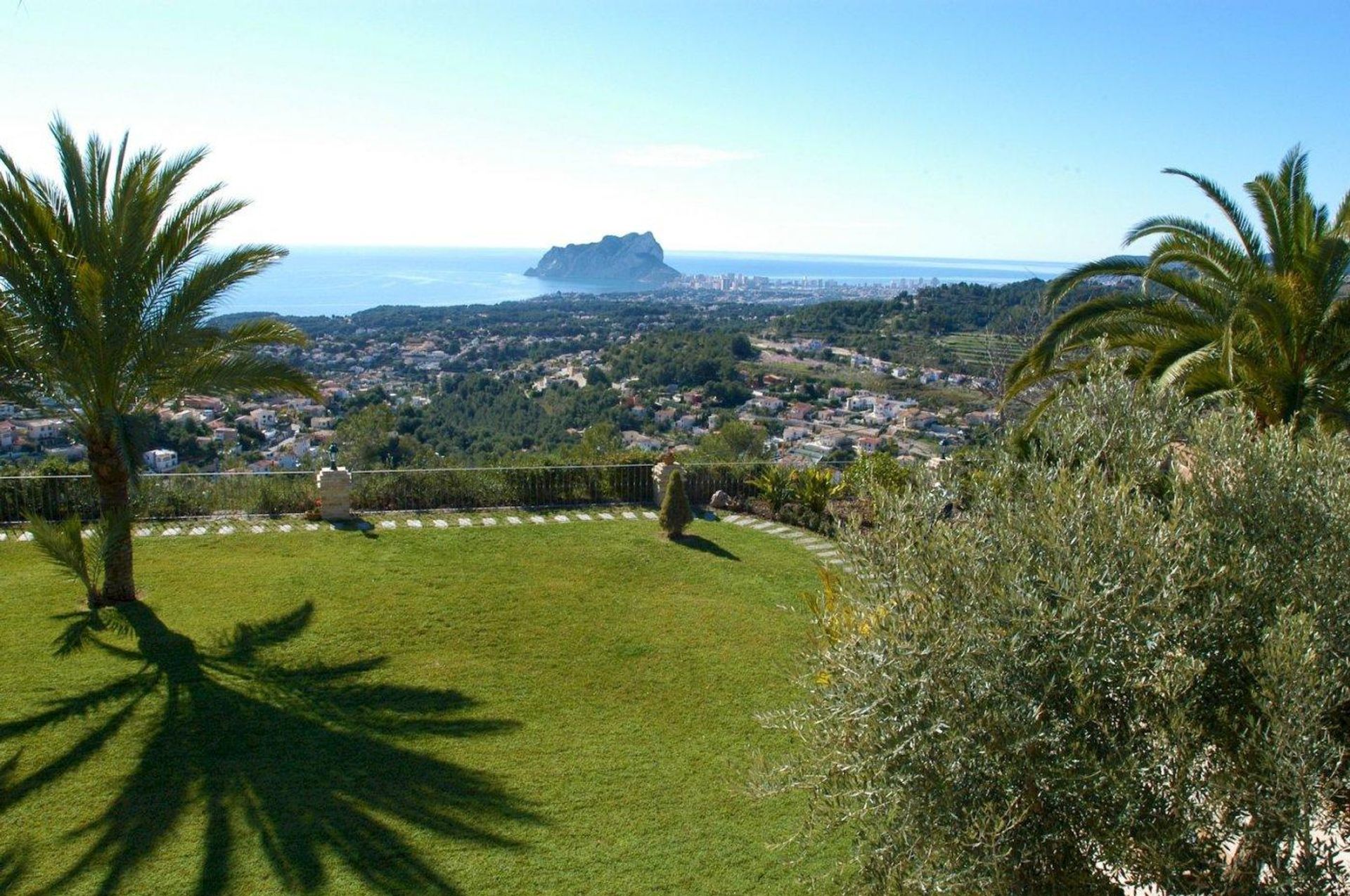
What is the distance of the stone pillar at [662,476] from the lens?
1497cm

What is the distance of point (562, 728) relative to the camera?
7578mm

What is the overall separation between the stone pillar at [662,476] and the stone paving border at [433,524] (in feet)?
1.45

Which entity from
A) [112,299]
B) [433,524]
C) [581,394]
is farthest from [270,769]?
[581,394]

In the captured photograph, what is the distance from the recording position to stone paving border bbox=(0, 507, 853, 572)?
41.5 ft

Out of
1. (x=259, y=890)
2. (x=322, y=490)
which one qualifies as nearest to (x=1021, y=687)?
(x=259, y=890)

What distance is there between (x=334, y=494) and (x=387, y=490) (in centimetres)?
111

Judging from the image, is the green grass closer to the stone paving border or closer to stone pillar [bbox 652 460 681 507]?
the stone paving border

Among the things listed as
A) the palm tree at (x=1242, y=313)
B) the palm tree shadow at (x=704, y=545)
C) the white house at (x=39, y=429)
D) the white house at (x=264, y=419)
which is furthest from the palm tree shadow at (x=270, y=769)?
the white house at (x=264, y=419)

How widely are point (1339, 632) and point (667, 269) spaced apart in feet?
486

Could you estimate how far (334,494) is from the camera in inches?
528

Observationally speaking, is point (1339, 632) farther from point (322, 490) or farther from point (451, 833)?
point (322, 490)

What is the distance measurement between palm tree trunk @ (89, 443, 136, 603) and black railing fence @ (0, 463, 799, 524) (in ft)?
10.4

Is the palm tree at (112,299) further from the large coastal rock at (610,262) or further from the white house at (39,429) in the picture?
the large coastal rock at (610,262)

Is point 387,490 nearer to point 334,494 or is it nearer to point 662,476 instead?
point 334,494
